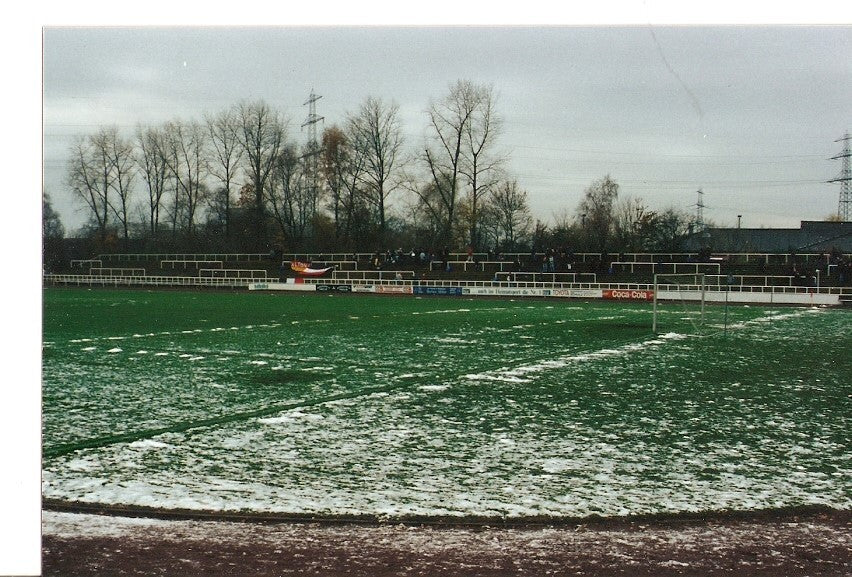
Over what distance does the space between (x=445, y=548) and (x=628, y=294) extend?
98.8 ft

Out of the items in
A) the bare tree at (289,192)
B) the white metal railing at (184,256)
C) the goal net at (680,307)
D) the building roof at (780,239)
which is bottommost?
the goal net at (680,307)

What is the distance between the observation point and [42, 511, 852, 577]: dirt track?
425 centimetres

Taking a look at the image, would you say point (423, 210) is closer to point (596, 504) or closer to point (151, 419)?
point (151, 419)

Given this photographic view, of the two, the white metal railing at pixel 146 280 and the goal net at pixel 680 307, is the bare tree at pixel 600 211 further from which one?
the white metal railing at pixel 146 280

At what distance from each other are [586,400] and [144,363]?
7.04 metres

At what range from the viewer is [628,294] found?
33.5 m

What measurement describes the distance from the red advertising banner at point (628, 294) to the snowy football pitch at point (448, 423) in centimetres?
1576

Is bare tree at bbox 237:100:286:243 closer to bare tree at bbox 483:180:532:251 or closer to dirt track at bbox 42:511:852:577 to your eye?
bare tree at bbox 483:180:532:251

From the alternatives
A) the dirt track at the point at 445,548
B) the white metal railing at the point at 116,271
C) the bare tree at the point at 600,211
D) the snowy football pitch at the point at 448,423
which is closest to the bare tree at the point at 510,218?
the bare tree at the point at 600,211

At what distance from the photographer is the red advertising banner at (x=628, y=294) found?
3291cm

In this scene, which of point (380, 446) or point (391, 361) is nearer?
point (380, 446)

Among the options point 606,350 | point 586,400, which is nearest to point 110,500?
point 586,400

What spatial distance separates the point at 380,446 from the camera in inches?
284
